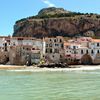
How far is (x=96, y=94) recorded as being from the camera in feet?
102

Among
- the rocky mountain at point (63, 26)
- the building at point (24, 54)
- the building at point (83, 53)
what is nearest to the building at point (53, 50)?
the building at point (83, 53)

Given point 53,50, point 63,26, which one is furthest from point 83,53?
point 63,26

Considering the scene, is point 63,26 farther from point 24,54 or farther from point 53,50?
point 24,54

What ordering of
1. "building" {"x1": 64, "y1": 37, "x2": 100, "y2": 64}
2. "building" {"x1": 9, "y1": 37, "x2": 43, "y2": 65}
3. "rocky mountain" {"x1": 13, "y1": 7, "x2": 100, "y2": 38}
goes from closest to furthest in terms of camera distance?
1. "building" {"x1": 9, "y1": 37, "x2": 43, "y2": 65}
2. "building" {"x1": 64, "y1": 37, "x2": 100, "y2": 64}
3. "rocky mountain" {"x1": 13, "y1": 7, "x2": 100, "y2": 38}

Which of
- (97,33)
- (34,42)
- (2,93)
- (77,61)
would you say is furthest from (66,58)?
(2,93)

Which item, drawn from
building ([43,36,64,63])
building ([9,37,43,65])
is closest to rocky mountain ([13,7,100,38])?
building ([43,36,64,63])

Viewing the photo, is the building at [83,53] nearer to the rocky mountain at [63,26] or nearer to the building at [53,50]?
the building at [53,50]

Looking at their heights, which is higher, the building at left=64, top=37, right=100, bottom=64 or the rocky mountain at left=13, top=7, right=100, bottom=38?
the rocky mountain at left=13, top=7, right=100, bottom=38

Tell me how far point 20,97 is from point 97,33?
127m

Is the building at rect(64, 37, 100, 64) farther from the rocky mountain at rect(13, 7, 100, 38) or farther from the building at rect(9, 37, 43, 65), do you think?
the rocky mountain at rect(13, 7, 100, 38)

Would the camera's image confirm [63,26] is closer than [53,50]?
No

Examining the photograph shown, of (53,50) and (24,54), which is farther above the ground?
(53,50)

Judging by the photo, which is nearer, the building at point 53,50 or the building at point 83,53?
the building at point 53,50

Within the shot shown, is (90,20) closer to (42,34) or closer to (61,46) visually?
(42,34)
